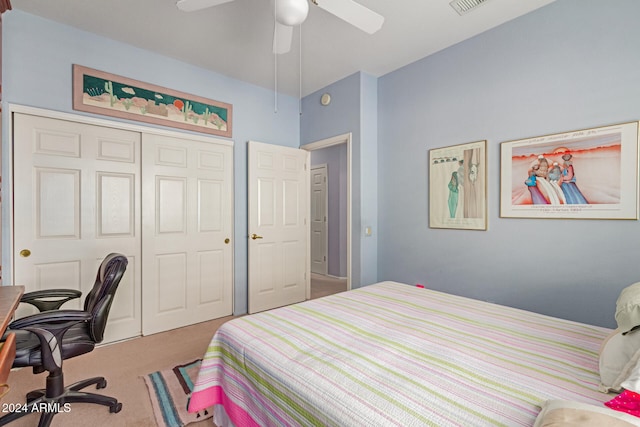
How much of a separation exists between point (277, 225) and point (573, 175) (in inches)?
116

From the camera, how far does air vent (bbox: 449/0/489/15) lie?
7.33 ft

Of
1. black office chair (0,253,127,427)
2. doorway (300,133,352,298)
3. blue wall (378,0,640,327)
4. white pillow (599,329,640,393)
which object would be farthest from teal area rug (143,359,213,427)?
doorway (300,133,352,298)

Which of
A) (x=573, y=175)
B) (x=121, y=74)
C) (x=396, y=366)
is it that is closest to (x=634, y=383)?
(x=396, y=366)

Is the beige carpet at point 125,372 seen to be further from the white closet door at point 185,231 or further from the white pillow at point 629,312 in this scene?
the white pillow at point 629,312

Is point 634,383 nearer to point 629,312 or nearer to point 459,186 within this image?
point 629,312

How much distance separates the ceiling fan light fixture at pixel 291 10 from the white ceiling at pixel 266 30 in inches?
28.7

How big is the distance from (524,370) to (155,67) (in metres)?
3.72

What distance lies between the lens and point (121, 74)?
9.20 feet

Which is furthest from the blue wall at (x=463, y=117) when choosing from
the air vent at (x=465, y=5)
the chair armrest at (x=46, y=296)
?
the chair armrest at (x=46, y=296)

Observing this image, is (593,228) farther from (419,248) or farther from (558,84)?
(419,248)

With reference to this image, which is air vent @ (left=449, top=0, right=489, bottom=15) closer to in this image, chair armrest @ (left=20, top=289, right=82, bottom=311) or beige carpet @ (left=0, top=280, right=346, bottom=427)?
beige carpet @ (left=0, top=280, right=346, bottom=427)

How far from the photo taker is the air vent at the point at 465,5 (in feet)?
7.33

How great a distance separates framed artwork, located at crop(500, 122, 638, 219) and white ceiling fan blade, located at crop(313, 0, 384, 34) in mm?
1510

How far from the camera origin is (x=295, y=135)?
13.6 ft
